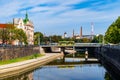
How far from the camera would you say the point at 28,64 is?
65.7m

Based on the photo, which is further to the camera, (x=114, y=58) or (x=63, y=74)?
(x=114, y=58)

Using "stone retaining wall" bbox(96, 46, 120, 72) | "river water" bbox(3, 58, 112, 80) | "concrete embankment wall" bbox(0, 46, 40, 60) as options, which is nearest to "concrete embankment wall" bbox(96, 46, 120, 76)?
"stone retaining wall" bbox(96, 46, 120, 72)

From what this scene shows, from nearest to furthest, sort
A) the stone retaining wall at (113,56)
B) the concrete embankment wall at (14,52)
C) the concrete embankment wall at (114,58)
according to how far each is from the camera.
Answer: the concrete embankment wall at (114,58), the stone retaining wall at (113,56), the concrete embankment wall at (14,52)

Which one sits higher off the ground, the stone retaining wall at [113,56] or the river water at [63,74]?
the stone retaining wall at [113,56]

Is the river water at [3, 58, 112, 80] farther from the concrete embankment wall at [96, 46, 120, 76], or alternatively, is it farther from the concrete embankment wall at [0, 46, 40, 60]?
the concrete embankment wall at [0, 46, 40, 60]

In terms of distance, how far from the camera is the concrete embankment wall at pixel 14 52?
217 feet

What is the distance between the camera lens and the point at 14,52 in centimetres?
7562

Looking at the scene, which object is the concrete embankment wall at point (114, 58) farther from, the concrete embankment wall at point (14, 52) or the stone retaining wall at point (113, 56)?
the concrete embankment wall at point (14, 52)

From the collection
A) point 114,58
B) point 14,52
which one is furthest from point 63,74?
point 14,52

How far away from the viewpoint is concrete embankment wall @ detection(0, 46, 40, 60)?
6618 centimetres

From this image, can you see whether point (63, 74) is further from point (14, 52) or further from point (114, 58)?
point (14, 52)

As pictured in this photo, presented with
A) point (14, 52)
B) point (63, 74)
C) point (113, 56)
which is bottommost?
point (63, 74)

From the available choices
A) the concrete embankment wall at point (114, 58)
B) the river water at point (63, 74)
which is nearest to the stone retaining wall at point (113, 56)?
the concrete embankment wall at point (114, 58)

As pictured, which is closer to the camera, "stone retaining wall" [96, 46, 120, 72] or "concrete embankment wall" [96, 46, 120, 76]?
"concrete embankment wall" [96, 46, 120, 76]
